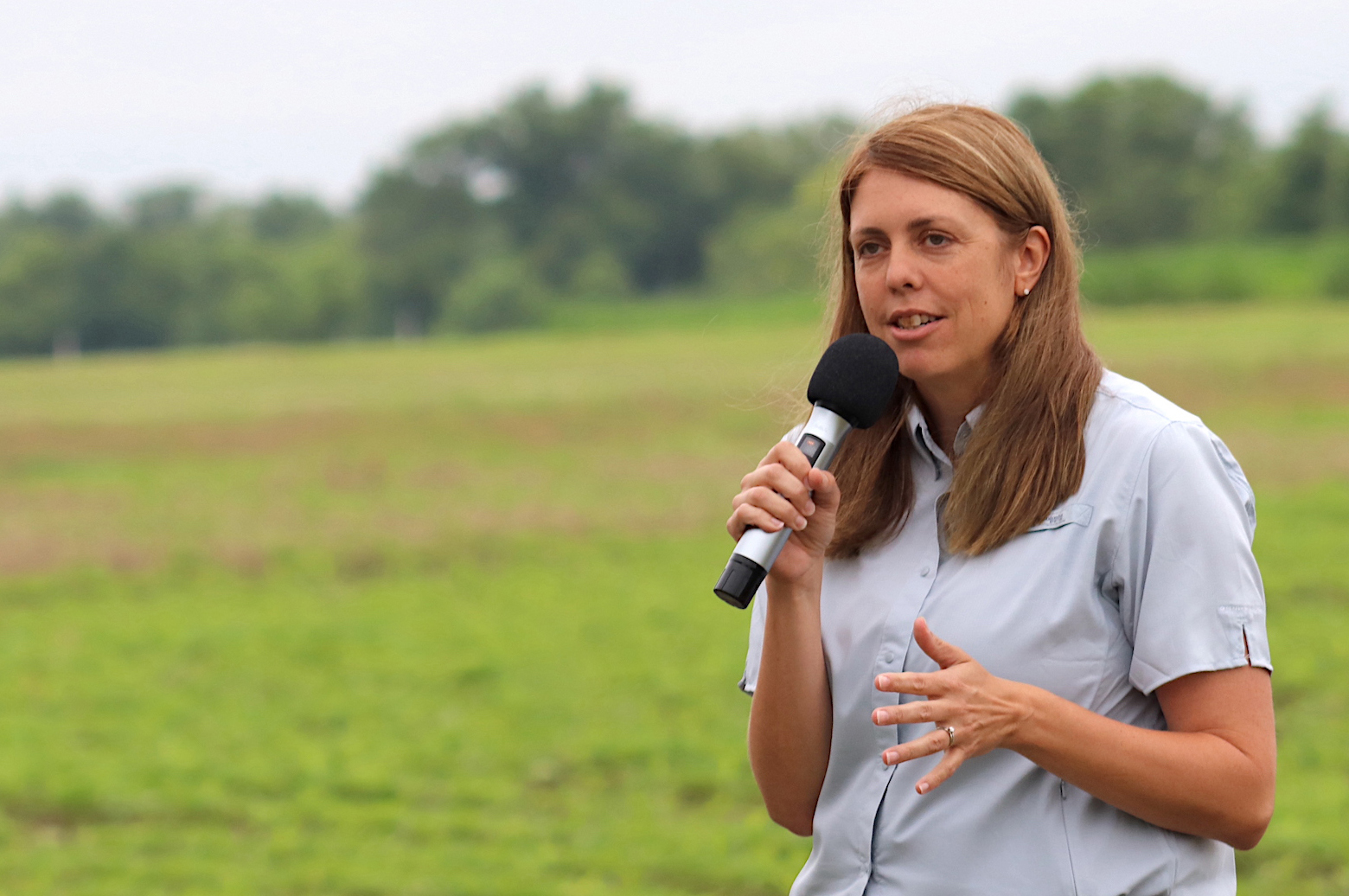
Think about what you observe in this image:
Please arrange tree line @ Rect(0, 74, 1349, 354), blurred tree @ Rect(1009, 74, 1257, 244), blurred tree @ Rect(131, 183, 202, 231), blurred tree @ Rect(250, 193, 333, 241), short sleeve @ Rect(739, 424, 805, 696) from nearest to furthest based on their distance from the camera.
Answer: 1. short sleeve @ Rect(739, 424, 805, 696)
2. blurred tree @ Rect(1009, 74, 1257, 244)
3. tree line @ Rect(0, 74, 1349, 354)
4. blurred tree @ Rect(131, 183, 202, 231)
5. blurred tree @ Rect(250, 193, 333, 241)

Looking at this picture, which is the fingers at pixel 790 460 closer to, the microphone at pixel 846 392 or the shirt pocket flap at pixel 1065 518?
the microphone at pixel 846 392

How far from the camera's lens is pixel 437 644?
491 inches

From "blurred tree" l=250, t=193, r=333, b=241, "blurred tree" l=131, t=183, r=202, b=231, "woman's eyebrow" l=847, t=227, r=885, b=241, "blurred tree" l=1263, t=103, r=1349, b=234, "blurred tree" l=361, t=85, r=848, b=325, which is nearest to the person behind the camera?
"woman's eyebrow" l=847, t=227, r=885, b=241

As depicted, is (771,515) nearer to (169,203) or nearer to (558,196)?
(558,196)

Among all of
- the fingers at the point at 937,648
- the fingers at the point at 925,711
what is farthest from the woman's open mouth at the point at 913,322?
the fingers at the point at 925,711

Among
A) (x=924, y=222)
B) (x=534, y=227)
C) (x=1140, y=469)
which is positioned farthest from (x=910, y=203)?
(x=534, y=227)

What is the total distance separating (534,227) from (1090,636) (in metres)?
105

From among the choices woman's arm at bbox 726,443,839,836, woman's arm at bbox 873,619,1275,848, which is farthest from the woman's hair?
woman's arm at bbox 873,619,1275,848

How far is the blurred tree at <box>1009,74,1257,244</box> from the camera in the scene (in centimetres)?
7975

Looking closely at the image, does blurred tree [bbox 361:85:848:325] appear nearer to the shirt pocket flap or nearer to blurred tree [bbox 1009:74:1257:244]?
blurred tree [bbox 1009:74:1257:244]

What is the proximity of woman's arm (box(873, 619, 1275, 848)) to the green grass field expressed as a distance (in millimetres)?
1140

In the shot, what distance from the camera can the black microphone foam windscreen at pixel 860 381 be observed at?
2.46 m

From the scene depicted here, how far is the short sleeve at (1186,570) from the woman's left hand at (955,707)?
240 millimetres

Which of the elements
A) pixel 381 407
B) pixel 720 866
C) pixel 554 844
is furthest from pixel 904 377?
pixel 381 407
